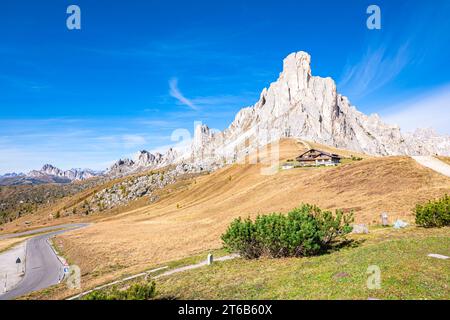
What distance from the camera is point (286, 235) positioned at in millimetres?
23609

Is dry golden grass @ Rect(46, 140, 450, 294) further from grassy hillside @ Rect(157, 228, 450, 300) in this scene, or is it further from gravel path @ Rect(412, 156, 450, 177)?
grassy hillside @ Rect(157, 228, 450, 300)

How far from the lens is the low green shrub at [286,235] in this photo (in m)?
23.4

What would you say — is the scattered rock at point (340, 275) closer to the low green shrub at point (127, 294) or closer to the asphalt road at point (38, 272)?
the low green shrub at point (127, 294)

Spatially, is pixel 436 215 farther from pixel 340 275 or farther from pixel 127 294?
pixel 127 294

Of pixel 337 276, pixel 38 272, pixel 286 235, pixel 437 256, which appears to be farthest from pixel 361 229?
pixel 38 272

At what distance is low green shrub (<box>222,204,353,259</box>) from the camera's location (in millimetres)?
23375

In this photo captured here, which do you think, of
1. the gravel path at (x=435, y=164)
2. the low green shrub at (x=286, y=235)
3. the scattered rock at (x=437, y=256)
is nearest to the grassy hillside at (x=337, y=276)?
the scattered rock at (x=437, y=256)

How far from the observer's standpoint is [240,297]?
1602 cm

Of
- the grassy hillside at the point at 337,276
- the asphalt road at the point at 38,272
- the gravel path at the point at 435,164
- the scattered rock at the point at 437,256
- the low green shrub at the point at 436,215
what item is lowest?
the asphalt road at the point at 38,272

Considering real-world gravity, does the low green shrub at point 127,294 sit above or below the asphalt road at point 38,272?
above

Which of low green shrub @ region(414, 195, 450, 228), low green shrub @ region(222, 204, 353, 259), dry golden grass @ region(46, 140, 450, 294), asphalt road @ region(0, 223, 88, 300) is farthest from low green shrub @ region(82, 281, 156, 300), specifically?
asphalt road @ region(0, 223, 88, 300)

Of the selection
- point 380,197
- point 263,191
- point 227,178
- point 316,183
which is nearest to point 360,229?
point 380,197
